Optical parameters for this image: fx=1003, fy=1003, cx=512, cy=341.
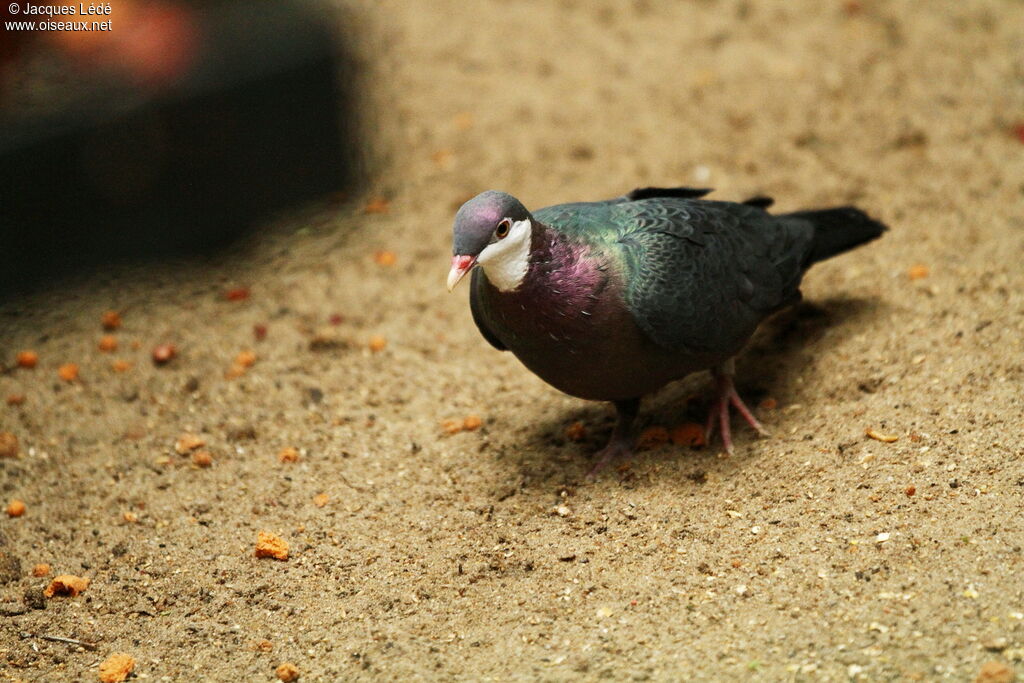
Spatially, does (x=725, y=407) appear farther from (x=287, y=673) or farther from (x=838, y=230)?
(x=287, y=673)

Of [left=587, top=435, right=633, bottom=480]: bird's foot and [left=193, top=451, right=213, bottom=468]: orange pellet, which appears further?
[left=193, top=451, right=213, bottom=468]: orange pellet

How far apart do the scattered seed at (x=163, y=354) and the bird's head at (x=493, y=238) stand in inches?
81.9

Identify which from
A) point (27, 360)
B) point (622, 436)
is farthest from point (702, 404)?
point (27, 360)

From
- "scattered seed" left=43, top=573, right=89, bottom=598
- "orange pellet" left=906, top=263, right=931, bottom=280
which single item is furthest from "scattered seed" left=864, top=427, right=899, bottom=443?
"scattered seed" left=43, top=573, right=89, bottom=598

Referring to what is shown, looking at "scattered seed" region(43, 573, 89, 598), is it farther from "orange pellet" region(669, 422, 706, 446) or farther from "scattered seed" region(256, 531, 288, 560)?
"orange pellet" region(669, 422, 706, 446)

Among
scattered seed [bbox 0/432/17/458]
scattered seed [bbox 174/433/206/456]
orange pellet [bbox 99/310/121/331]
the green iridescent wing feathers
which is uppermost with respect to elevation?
the green iridescent wing feathers

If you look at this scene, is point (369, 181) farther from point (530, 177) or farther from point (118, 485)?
point (118, 485)

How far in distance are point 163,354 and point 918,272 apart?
3436mm

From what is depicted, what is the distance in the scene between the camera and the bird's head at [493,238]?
3.10m

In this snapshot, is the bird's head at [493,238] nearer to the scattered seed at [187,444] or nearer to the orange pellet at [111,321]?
the scattered seed at [187,444]

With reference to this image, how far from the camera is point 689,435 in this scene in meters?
3.86

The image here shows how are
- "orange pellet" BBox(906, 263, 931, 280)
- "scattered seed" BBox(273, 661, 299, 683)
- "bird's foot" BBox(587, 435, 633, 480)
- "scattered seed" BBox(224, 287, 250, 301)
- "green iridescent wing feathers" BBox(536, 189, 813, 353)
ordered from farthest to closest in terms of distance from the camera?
"scattered seed" BBox(224, 287, 250, 301), "orange pellet" BBox(906, 263, 931, 280), "bird's foot" BBox(587, 435, 633, 480), "green iridescent wing feathers" BBox(536, 189, 813, 353), "scattered seed" BBox(273, 661, 299, 683)

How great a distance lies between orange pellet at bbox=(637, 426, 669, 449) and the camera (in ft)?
12.7

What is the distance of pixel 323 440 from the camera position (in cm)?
413
